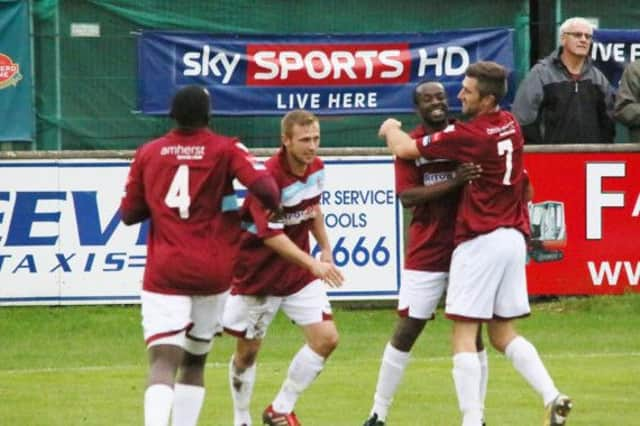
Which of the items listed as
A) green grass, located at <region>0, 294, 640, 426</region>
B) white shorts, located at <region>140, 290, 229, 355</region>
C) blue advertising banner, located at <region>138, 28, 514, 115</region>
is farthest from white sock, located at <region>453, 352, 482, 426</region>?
blue advertising banner, located at <region>138, 28, 514, 115</region>

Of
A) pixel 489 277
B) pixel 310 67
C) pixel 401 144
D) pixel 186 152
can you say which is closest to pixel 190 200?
pixel 186 152

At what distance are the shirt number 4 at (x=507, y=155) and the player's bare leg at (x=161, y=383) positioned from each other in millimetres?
2210

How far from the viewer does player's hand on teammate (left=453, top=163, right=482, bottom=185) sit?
11.6 m

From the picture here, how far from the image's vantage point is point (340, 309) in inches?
733

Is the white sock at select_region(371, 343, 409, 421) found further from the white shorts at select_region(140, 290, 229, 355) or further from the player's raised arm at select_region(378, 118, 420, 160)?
the white shorts at select_region(140, 290, 229, 355)

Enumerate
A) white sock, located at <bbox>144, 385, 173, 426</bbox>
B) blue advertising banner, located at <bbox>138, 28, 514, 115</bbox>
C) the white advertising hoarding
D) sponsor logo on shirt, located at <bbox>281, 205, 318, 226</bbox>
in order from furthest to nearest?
blue advertising banner, located at <bbox>138, 28, 514, 115</bbox> < the white advertising hoarding < sponsor logo on shirt, located at <bbox>281, 205, 318, 226</bbox> < white sock, located at <bbox>144, 385, 173, 426</bbox>

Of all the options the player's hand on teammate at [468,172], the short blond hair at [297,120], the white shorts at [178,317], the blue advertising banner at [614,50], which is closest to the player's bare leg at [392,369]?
the player's hand on teammate at [468,172]

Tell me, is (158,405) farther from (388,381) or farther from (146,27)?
(146,27)

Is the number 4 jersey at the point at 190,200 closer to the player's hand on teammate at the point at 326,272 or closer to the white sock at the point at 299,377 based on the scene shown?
the player's hand on teammate at the point at 326,272

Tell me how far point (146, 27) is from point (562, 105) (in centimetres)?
395

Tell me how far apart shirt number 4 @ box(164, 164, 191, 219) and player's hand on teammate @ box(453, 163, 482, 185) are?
71.9 inches

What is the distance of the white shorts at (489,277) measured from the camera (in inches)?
456

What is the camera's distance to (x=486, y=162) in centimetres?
1160

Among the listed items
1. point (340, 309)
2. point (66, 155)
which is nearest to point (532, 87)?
point (340, 309)
